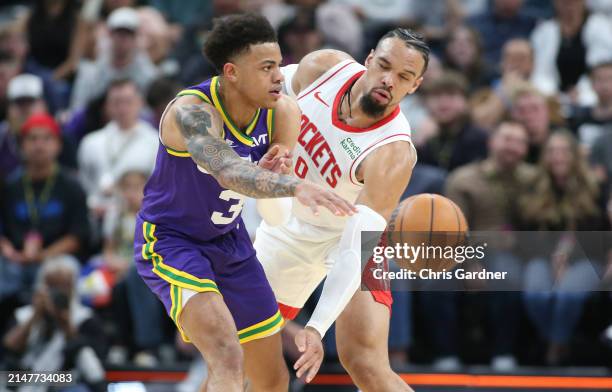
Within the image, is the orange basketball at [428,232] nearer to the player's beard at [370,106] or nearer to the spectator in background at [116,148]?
the player's beard at [370,106]

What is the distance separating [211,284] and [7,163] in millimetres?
5172

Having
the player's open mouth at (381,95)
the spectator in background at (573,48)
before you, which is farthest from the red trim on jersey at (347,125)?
the spectator in background at (573,48)

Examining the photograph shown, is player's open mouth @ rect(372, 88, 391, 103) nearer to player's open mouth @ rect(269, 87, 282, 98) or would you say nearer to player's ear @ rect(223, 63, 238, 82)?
player's open mouth @ rect(269, 87, 282, 98)

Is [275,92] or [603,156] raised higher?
[603,156]

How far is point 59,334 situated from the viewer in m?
8.20

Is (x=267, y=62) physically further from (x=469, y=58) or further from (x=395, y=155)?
(x=469, y=58)

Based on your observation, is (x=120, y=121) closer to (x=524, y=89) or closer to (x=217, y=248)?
(x=524, y=89)

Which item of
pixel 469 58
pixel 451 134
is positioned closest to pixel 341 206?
pixel 451 134

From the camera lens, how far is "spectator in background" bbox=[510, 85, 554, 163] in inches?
351

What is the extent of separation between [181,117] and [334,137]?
1183 mm

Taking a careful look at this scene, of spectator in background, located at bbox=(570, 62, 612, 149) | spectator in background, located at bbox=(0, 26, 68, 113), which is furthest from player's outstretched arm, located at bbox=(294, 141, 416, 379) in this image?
spectator in background, located at bbox=(0, 26, 68, 113)

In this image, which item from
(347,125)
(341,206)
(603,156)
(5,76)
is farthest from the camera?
(5,76)

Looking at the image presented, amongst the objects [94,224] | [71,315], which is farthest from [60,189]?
[71,315]

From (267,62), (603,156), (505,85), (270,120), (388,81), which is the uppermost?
(505,85)
